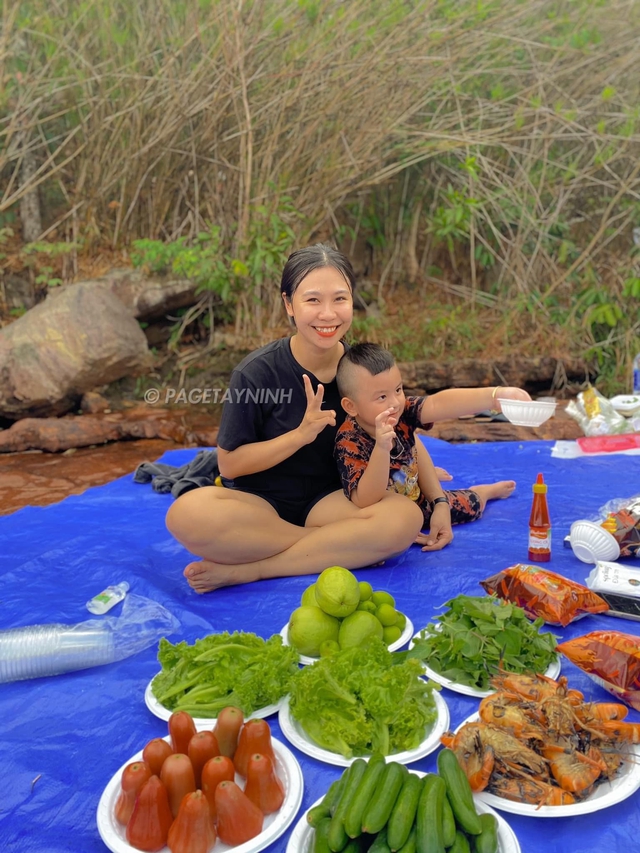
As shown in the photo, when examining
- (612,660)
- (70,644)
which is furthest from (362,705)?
(70,644)

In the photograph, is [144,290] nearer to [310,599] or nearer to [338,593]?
[310,599]

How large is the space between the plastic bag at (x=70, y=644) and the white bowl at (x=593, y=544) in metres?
1.44

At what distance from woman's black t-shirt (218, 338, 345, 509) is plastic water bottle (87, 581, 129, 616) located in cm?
56

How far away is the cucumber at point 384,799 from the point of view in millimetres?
1202

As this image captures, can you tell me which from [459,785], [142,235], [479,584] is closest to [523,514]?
[479,584]

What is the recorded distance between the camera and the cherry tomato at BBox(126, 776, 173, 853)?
1.29 metres

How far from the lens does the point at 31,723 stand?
1.78 m

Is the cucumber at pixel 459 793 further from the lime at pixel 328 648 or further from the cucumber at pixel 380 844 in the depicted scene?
the lime at pixel 328 648

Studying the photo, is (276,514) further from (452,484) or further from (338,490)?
(452,484)

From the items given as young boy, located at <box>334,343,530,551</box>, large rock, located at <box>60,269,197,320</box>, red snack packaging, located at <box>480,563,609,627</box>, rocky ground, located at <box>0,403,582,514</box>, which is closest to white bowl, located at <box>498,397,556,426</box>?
young boy, located at <box>334,343,530,551</box>

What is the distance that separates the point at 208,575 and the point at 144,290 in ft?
16.1

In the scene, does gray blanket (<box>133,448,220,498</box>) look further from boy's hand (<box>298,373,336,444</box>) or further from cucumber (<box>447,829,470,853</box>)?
cucumber (<box>447,829,470,853</box>)

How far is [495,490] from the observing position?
3.31 metres

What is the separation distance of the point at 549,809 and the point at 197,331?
650cm
